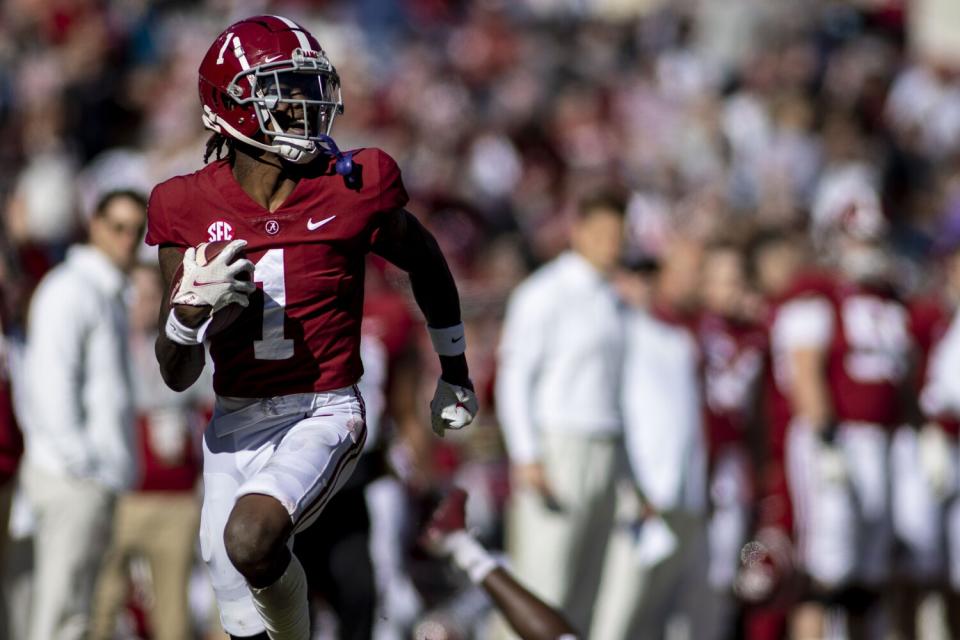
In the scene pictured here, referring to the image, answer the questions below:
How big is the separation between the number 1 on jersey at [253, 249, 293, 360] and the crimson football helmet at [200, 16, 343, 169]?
0.28 meters

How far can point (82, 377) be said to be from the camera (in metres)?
6.82

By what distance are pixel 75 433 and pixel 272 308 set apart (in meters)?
2.34

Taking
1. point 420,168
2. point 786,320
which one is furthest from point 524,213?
point 786,320

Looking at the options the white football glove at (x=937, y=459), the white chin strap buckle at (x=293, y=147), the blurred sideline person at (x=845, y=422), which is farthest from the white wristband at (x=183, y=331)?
the white football glove at (x=937, y=459)

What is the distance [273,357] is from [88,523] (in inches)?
92.8

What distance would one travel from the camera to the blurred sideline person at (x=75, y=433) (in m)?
6.68

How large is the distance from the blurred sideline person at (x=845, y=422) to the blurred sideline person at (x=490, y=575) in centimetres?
275

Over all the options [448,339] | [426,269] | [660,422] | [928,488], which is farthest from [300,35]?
[928,488]

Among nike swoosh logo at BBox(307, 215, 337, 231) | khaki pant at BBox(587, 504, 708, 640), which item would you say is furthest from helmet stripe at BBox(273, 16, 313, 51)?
khaki pant at BBox(587, 504, 708, 640)

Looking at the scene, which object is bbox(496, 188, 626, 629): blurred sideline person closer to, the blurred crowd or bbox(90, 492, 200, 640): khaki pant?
the blurred crowd

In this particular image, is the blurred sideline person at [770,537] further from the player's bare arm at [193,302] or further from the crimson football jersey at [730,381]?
the player's bare arm at [193,302]

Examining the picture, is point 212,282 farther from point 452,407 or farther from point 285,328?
point 452,407

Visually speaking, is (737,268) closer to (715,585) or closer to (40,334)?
(715,585)

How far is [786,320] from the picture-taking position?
8.69 meters
